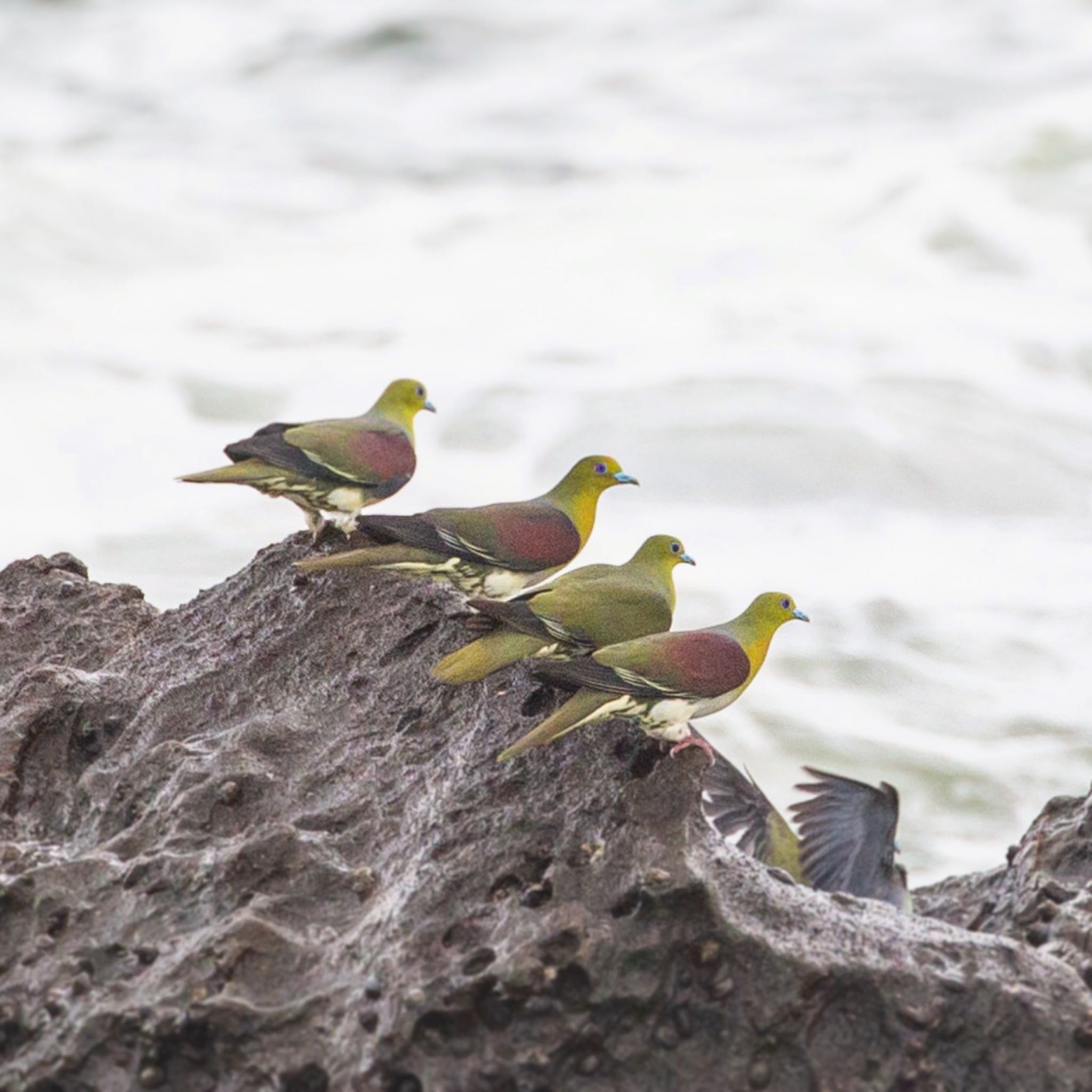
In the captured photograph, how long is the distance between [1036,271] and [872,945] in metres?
19.9

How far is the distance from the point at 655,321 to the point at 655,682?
57.6ft

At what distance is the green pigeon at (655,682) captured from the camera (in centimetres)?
415

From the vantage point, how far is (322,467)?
17.7 ft

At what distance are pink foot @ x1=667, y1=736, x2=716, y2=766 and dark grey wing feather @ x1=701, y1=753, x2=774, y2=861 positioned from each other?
1.16 metres

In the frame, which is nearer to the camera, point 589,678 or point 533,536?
point 589,678

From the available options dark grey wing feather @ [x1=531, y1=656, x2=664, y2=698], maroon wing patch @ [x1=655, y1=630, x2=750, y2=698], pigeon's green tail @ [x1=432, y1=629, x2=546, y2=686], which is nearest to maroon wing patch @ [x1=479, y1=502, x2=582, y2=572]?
pigeon's green tail @ [x1=432, y1=629, x2=546, y2=686]

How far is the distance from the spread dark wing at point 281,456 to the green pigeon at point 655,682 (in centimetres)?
126

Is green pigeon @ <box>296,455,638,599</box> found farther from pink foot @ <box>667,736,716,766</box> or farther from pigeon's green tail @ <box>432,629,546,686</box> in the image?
pink foot @ <box>667,736,716,766</box>

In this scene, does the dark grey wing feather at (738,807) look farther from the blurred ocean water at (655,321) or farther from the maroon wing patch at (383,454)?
the blurred ocean water at (655,321)

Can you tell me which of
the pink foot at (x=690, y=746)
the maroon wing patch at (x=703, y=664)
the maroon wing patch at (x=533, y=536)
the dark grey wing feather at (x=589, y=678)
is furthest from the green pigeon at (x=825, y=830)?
the dark grey wing feather at (x=589, y=678)

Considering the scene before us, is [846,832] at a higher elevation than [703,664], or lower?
lower

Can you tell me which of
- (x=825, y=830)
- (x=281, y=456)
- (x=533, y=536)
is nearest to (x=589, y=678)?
(x=533, y=536)

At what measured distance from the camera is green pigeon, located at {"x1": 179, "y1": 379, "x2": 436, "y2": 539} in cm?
540

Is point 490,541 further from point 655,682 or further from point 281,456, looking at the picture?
point 655,682
